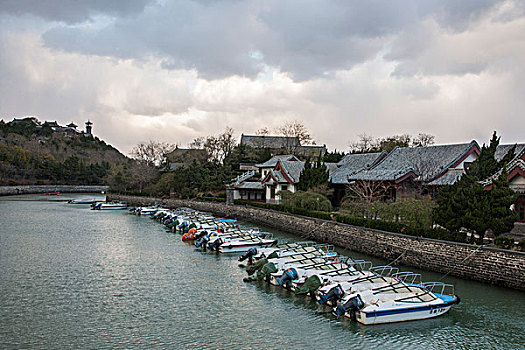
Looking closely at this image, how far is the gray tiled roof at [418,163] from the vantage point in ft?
136

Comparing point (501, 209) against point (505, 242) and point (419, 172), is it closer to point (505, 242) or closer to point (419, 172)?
point (505, 242)

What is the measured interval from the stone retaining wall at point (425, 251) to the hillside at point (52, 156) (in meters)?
70.5

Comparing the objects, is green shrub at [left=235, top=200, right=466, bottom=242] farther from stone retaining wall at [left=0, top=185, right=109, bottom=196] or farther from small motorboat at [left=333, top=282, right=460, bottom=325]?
stone retaining wall at [left=0, top=185, right=109, bottom=196]

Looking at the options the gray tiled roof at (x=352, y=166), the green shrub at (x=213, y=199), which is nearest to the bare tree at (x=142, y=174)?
the green shrub at (x=213, y=199)

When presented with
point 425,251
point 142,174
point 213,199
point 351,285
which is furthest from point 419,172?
point 142,174

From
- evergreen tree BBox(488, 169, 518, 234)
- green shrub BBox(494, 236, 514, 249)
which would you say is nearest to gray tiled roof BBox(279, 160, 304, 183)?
evergreen tree BBox(488, 169, 518, 234)

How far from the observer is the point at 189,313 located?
19391 mm

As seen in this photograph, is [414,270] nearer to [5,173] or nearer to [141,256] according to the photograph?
[141,256]

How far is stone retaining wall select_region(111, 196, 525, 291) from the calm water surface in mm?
808

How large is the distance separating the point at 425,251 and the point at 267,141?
82.2 m

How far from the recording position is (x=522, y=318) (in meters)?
18.1

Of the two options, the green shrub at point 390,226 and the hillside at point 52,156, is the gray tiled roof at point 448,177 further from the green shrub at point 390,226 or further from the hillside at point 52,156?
the hillside at point 52,156

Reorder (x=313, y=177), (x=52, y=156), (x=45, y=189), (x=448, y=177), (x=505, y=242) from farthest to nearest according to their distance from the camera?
(x=52, y=156), (x=45, y=189), (x=313, y=177), (x=448, y=177), (x=505, y=242)

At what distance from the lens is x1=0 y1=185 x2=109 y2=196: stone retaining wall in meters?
104
